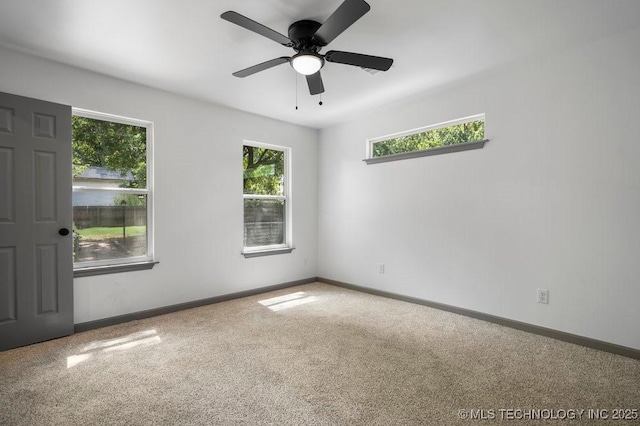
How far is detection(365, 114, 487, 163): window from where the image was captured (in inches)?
141

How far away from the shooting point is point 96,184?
3350 mm

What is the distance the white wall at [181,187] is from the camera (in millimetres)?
3121

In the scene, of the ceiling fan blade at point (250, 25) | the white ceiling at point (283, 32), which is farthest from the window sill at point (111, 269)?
the ceiling fan blade at point (250, 25)

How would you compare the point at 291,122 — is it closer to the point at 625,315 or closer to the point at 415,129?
the point at 415,129

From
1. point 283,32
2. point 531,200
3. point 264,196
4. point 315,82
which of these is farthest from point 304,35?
point 264,196

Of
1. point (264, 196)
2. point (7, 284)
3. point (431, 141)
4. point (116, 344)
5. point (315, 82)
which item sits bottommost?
point (116, 344)

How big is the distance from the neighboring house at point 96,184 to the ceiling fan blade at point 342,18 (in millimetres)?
2601

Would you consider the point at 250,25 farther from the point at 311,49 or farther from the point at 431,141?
the point at 431,141

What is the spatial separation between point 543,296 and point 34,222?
4626 millimetres

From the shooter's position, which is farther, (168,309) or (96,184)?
(168,309)

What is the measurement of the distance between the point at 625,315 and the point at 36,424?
13.4 ft

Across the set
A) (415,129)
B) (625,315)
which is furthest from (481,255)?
(415,129)

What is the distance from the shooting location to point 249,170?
4.62 meters

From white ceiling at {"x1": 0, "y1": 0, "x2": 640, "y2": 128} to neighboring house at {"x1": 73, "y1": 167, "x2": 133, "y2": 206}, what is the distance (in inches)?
39.2
